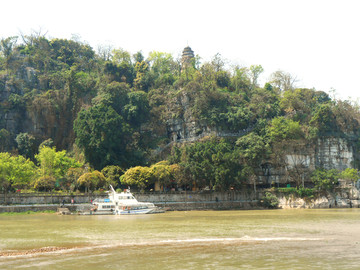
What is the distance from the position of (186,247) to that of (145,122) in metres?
57.0

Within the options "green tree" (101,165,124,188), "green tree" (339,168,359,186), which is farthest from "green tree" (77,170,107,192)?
"green tree" (339,168,359,186)

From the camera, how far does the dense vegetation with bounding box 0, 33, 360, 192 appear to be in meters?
60.5

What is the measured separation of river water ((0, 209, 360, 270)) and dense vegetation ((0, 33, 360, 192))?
89.8 ft

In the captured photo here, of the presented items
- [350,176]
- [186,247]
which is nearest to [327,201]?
[350,176]

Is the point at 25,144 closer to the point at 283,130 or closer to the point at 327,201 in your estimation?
the point at 283,130

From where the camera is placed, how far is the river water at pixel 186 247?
18.7m

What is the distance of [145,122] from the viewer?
79000 mm

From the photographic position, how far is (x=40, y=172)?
207ft

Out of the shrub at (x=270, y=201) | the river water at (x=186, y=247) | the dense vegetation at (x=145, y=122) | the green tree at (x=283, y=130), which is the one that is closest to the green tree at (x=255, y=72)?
the dense vegetation at (x=145, y=122)

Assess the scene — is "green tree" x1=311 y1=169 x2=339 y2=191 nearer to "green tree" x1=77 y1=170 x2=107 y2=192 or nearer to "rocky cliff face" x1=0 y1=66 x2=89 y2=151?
"green tree" x1=77 y1=170 x2=107 y2=192

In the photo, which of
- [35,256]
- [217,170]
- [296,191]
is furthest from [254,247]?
[296,191]

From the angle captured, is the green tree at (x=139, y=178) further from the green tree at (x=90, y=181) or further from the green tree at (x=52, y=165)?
the green tree at (x=52, y=165)

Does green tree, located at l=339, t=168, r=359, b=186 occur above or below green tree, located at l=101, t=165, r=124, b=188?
below

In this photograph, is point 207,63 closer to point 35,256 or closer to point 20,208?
point 20,208
